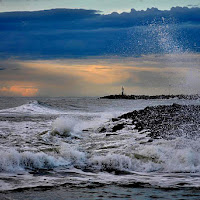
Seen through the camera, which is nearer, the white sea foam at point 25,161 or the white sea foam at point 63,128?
the white sea foam at point 25,161

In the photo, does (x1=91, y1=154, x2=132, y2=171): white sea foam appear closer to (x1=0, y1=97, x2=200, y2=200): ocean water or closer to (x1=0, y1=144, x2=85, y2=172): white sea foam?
(x1=0, y1=97, x2=200, y2=200): ocean water

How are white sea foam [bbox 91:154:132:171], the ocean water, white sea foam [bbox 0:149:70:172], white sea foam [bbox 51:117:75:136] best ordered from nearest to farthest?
the ocean water
white sea foam [bbox 0:149:70:172]
white sea foam [bbox 91:154:132:171]
white sea foam [bbox 51:117:75:136]

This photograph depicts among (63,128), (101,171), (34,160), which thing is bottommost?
(63,128)

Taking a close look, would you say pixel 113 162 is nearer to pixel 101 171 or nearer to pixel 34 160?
pixel 101 171

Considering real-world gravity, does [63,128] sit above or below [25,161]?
below

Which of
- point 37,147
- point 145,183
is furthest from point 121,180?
point 37,147

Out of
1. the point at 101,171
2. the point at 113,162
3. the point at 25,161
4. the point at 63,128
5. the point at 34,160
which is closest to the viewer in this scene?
the point at 101,171

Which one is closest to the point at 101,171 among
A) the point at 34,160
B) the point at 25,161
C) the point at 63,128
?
the point at 34,160

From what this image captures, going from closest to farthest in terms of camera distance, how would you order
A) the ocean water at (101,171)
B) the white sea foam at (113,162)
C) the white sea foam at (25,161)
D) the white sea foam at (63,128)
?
1. the ocean water at (101,171)
2. the white sea foam at (25,161)
3. the white sea foam at (113,162)
4. the white sea foam at (63,128)

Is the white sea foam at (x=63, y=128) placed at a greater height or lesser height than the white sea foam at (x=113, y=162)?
lesser

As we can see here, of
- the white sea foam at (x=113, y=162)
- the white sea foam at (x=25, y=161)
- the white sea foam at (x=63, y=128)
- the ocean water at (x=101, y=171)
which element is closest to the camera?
the ocean water at (x=101, y=171)

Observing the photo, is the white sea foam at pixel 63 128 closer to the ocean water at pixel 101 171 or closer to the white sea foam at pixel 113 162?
the ocean water at pixel 101 171

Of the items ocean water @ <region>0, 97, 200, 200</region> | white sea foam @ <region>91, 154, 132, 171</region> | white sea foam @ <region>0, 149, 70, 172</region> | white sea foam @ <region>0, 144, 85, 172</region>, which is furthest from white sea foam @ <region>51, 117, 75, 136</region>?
white sea foam @ <region>91, 154, 132, 171</region>

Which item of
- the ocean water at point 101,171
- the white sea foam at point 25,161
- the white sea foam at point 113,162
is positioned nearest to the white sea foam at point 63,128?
the ocean water at point 101,171
